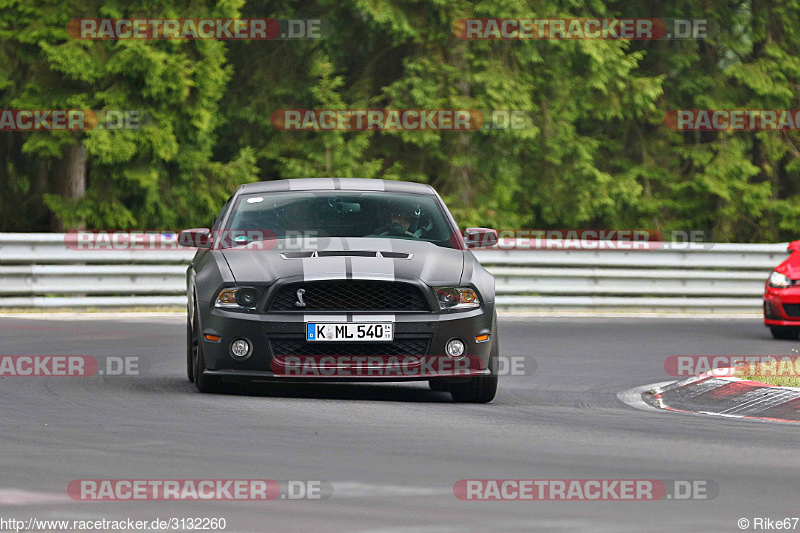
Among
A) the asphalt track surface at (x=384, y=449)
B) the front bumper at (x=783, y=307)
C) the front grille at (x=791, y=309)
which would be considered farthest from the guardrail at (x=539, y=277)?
the asphalt track surface at (x=384, y=449)

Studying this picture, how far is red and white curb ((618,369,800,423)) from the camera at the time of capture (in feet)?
37.0

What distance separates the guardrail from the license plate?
10.5 m

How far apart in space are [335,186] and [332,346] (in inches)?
81.5

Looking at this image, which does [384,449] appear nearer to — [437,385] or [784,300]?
[437,385]

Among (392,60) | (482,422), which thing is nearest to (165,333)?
(482,422)

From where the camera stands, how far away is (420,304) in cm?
1105

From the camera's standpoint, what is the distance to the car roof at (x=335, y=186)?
41.4ft

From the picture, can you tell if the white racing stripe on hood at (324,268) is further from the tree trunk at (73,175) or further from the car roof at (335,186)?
the tree trunk at (73,175)

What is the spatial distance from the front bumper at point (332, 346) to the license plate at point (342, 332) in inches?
1.6

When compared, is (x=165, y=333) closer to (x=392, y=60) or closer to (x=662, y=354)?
(x=662, y=354)

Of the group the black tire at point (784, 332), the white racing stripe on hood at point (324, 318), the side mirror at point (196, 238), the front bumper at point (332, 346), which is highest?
the side mirror at point (196, 238)

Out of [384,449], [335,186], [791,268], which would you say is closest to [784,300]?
[791,268]

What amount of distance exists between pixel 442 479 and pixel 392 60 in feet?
86.7

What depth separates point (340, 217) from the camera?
40.1 ft
